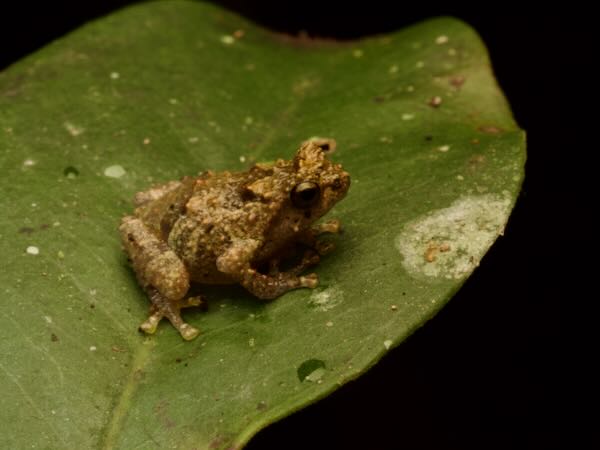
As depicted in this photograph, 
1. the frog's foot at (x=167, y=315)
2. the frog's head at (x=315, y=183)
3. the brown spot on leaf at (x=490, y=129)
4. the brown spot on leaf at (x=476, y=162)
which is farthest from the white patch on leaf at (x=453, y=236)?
the frog's foot at (x=167, y=315)

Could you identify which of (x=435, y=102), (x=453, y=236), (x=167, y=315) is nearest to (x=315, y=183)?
(x=453, y=236)

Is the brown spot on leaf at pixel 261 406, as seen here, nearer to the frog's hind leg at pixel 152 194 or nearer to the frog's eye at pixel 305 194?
the frog's eye at pixel 305 194

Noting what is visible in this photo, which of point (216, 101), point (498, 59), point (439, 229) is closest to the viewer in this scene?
point (439, 229)

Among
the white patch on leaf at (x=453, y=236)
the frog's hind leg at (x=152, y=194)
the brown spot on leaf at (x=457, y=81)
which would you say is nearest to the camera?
the white patch on leaf at (x=453, y=236)

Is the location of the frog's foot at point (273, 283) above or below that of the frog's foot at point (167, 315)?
above

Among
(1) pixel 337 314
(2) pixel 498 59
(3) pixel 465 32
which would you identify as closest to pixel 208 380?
(1) pixel 337 314

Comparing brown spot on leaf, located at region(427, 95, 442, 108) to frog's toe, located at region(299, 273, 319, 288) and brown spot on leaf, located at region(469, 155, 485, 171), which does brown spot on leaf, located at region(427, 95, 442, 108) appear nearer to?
brown spot on leaf, located at region(469, 155, 485, 171)

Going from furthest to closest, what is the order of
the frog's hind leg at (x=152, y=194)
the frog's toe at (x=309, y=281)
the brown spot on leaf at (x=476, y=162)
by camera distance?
the frog's hind leg at (x=152, y=194), the brown spot on leaf at (x=476, y=162), the frog's toe at (x=309, y=281)

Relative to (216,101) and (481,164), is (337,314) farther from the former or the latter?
(216,101)
